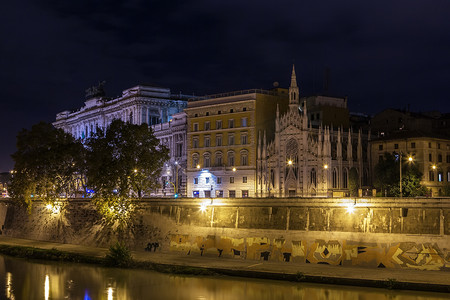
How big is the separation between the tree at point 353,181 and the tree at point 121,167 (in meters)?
22.4

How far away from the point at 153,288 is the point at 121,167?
2242 centimetres

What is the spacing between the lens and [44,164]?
74.2m

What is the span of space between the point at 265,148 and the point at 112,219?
920 inches

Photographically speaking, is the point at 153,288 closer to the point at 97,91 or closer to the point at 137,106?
the point at 137,106

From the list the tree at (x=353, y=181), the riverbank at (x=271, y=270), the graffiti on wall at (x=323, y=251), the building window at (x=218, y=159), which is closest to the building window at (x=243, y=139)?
the building window at (x=218, y=159)

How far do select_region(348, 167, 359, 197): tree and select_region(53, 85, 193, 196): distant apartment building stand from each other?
21.7m

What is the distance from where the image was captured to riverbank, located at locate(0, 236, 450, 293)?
39.8 meters

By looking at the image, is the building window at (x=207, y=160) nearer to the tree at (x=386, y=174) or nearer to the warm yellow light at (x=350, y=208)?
the tree at (x=386, y=174)

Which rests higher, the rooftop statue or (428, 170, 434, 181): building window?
the rooftop statue

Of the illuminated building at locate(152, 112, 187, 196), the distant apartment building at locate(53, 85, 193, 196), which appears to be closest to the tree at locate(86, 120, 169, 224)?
the distant apartment building at locate(53, 85, 193, 196)

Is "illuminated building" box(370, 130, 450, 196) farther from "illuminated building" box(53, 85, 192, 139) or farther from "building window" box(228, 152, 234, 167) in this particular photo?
"illuminated building" box(53, 85, 192, 139)

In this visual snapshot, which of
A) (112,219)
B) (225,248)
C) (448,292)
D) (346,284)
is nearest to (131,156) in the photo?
(112,219)

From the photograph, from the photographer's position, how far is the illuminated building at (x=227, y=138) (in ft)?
262

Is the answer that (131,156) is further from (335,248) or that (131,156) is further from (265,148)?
(335,248)
